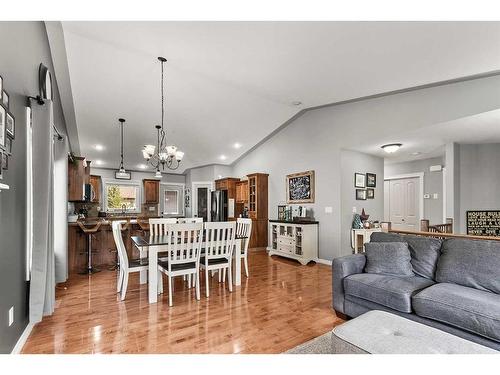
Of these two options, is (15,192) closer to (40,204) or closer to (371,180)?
(40,204)

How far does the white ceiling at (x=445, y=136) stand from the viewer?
3647mm

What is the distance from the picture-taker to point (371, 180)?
18.7ft

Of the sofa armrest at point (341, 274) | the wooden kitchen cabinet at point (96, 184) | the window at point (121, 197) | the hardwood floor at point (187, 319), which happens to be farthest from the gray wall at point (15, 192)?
the window at point (121, 197)

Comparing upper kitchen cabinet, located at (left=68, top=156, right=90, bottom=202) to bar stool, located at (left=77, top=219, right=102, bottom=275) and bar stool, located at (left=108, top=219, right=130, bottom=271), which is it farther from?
bar stool, located at (left=108, top=219, right=130, bottom=271)

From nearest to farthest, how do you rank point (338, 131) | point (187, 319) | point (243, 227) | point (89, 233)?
point (187, 319) < point (89, 233) < point (243, 227) < point (338, 131)

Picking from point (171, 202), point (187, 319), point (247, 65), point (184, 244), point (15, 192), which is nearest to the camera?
point (15, 192)

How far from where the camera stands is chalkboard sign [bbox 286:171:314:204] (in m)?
5.71

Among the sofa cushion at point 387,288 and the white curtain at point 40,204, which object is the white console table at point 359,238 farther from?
the white curtain at point 40,204

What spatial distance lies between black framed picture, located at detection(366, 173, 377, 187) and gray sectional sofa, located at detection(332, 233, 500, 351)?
2.81 m

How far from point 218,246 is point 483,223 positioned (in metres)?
4.59

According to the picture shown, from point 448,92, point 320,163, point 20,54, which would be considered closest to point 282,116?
point 320,163

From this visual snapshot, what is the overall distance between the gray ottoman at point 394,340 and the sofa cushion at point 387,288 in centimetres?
54

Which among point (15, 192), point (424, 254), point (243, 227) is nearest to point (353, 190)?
point (243, 227)
